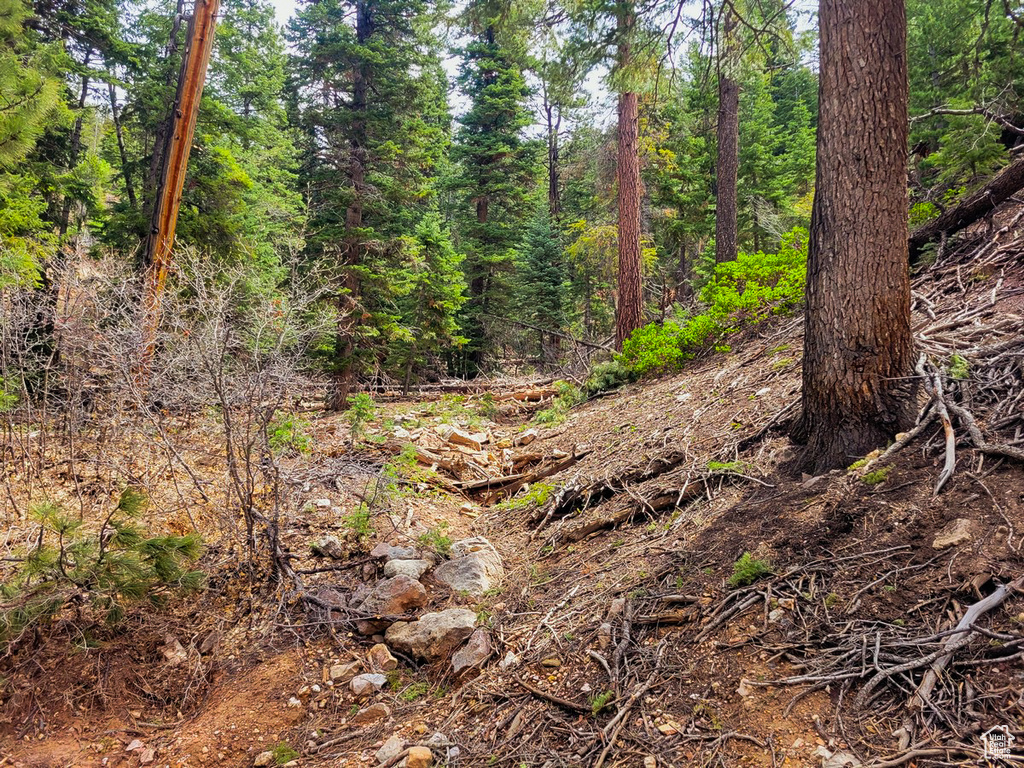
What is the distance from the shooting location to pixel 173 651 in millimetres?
3859

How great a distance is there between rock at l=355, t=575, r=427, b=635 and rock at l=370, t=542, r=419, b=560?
512 mm

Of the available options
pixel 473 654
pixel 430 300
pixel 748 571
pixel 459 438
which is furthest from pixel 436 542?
pixel 430 300

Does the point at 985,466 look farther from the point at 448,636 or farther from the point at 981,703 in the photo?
the point at 448,636

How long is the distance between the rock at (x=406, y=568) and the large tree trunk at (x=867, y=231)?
3012mm

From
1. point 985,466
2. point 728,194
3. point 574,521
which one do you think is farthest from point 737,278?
point 985,466

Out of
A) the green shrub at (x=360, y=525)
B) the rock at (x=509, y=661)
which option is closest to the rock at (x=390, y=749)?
the rock at (x=509, y=661)

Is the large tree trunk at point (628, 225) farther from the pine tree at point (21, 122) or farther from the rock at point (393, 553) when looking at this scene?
the pine tree at point (21, 122)

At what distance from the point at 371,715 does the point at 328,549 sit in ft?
6.31

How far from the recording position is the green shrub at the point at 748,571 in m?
2.89

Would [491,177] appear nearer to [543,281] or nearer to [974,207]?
[543,281]

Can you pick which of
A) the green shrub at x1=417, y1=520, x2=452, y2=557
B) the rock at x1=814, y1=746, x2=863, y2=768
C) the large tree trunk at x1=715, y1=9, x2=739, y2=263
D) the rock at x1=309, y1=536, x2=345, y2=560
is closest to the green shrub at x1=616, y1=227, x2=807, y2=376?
the large tree trunk at x1=715, y1=9, x2=739, y2=263

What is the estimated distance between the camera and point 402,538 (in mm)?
5164

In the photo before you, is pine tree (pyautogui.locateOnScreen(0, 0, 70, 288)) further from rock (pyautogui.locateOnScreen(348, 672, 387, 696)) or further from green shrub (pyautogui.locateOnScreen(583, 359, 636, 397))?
green shrub (pyautogui.locateOnScreen(583, 359, 636, 397))

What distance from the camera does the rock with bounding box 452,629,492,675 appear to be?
3.39 m
